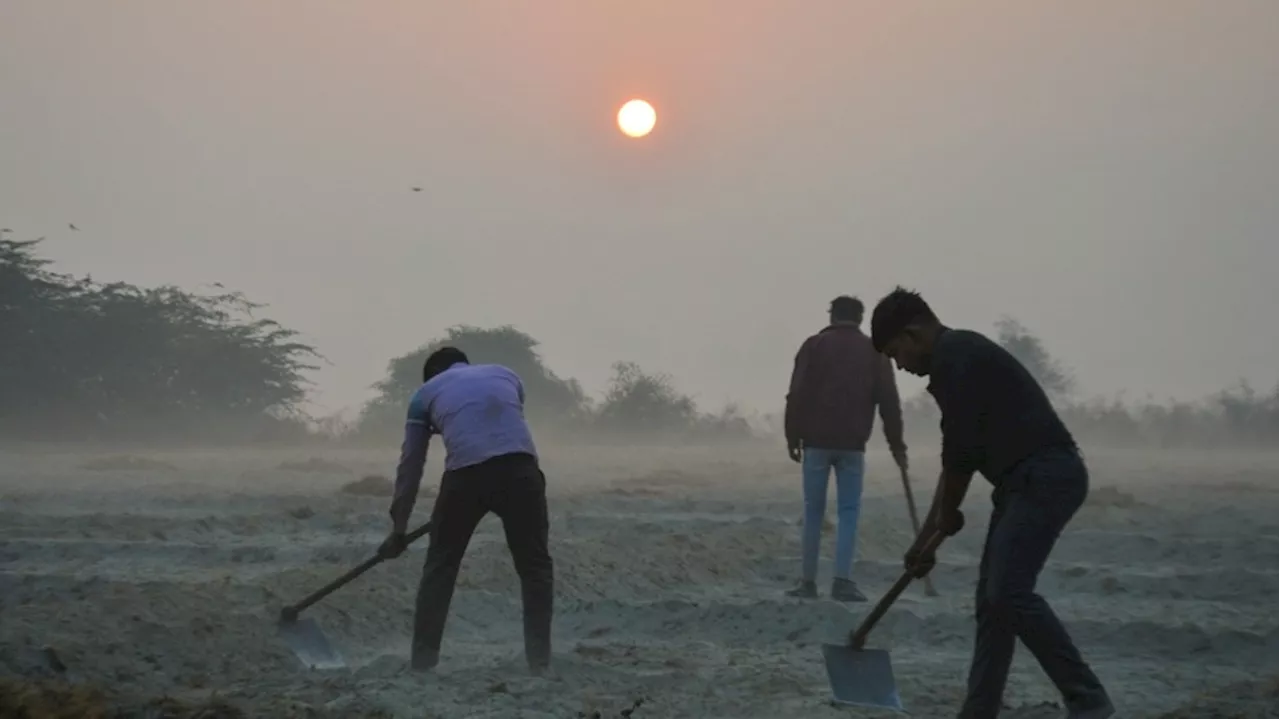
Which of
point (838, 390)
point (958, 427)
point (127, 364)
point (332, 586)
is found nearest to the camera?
point (958, 427)

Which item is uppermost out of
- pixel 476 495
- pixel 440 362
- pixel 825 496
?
pixel 440 362

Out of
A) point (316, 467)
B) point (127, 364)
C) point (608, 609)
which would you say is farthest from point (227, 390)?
point (608, 609)

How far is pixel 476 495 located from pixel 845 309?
366 cm

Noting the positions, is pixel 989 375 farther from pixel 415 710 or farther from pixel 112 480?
pixel 112 480

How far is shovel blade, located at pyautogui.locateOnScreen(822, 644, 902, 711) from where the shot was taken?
6281mm

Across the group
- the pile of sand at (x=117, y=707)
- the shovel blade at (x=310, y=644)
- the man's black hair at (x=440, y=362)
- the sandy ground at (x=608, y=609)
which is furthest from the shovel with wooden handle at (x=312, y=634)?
the pile of sand at (x=117, y=707)

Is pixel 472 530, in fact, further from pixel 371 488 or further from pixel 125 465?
pixel 125 465

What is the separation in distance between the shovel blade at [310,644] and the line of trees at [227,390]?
2685cm

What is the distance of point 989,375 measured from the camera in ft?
17.5

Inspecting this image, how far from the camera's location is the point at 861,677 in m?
6.39

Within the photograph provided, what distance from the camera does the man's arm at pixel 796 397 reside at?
973cm

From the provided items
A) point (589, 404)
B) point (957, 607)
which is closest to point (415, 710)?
point (957, 607)

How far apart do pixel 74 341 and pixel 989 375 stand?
32.8 metres

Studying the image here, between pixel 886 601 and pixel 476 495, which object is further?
pixel 476 495
